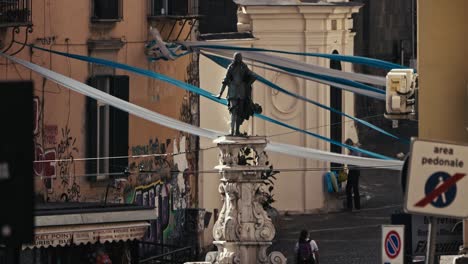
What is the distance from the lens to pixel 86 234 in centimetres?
2705

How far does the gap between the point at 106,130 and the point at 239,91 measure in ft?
11.7

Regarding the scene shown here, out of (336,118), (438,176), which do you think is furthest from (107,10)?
(438,176)

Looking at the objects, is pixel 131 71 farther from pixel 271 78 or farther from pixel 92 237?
pixel 271 78

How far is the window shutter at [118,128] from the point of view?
110ft

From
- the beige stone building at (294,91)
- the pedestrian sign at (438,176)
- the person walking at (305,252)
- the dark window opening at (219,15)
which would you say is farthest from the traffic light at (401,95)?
the dark window opening at (219,15)

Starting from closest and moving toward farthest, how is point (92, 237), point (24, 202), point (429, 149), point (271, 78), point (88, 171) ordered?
point (24, 202) → point (429, 149) → point (92, 237) → point (88, 171) → point (271, 78)

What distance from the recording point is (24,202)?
35.7 feet

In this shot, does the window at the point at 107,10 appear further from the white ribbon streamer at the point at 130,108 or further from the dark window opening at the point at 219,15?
the dark window opening at the point at 219,15

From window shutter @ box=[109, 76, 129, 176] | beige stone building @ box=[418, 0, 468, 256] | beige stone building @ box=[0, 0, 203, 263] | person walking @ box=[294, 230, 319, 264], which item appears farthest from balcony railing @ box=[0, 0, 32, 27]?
beige stone building @ box=[418, 0, 468, 256]

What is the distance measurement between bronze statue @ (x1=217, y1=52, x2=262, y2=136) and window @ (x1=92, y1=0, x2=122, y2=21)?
129 inches

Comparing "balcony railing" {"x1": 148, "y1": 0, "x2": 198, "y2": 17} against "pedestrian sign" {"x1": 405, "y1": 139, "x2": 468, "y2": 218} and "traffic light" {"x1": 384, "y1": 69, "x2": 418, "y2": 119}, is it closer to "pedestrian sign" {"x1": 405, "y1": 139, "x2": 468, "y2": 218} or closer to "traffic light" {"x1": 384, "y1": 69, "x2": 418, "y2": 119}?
"traffic light" {"x1": 384, "y1": 69, "x2": 418, "y2": 119}

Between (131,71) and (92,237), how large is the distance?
6.60 meters

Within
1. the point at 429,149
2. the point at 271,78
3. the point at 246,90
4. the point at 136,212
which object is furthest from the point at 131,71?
the point at 429,149

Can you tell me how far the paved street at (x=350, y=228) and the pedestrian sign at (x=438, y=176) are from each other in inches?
824
